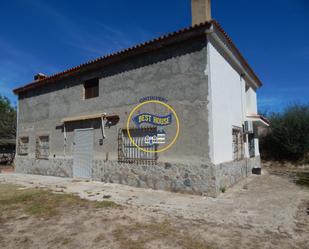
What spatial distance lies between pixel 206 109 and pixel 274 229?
376 cm

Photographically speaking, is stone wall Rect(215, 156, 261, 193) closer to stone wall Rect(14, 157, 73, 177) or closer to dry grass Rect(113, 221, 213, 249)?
dry grass Rect(113, 221, 213, 249)

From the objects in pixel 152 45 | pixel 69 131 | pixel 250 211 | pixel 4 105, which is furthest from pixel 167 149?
pixel 4 105

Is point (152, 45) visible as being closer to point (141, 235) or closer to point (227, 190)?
point (227, 190)

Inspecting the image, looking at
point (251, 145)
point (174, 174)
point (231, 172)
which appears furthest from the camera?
point (251, 145)

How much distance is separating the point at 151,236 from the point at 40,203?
3.83 m

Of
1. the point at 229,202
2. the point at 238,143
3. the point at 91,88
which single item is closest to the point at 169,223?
the point at 229,202

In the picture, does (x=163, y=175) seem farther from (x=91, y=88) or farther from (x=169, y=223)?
(x=91, y=88)

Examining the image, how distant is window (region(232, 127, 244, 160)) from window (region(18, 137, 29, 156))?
11495 mm

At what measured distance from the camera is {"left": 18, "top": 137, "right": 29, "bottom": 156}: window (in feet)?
44.2

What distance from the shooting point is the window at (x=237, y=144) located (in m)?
9.60

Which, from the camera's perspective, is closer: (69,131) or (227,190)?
(227,190)

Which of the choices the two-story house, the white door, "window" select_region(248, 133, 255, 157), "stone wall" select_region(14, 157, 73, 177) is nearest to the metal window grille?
the two-story house

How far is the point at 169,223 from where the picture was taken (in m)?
4.62

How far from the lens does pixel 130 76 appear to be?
898 centimetres
